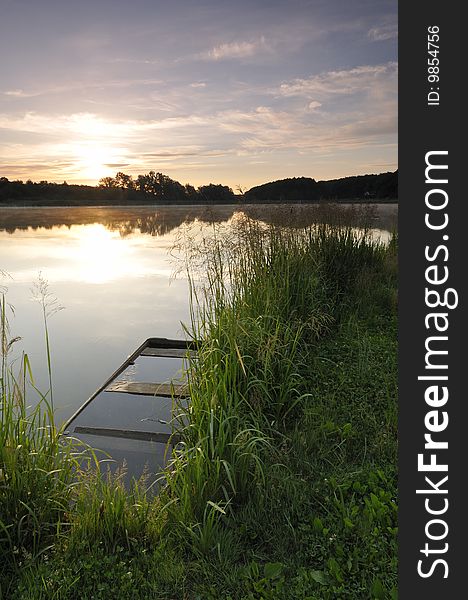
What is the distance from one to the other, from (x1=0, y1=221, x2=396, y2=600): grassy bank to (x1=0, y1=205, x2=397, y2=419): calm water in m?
0.93

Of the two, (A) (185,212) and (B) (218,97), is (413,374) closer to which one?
(A) (185,212)

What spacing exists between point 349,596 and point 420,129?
1726 mm

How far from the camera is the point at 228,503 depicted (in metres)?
2.25

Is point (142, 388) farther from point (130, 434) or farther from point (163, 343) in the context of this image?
point (163, 343)

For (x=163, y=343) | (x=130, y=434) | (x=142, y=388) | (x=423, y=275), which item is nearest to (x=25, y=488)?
(x=130, y=434)

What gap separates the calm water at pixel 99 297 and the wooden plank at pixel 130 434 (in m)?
0.33

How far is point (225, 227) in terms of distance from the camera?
4340 mm

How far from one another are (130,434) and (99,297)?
16.9 feet

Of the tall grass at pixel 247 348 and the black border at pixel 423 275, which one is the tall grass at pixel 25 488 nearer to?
the tall grass at pixel 247 348

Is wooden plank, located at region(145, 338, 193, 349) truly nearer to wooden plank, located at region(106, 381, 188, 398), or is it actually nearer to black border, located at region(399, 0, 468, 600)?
wooden plank, located at region(106, 381, 188, 398)

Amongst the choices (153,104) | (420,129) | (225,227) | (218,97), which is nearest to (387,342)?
(225,227)

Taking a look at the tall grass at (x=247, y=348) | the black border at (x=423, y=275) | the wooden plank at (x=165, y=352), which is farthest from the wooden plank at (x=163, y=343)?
the black border at (x=423, y=275)

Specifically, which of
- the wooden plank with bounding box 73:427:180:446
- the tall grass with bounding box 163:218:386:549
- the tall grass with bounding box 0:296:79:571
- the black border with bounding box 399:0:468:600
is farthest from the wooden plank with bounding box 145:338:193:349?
the black border with bounding box 399:0:468:600

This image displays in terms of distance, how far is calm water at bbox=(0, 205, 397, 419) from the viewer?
4.71 m
